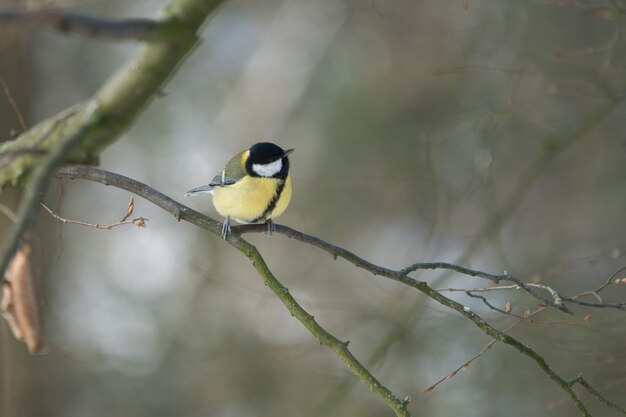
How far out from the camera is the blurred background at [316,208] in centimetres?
472

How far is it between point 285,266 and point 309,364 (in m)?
0.93

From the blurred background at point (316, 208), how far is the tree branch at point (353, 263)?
242cm

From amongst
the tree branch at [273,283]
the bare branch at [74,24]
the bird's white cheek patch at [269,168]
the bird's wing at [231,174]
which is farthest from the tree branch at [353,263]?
the bird's wing at [231,174]

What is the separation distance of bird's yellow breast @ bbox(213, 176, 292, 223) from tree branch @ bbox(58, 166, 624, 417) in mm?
724

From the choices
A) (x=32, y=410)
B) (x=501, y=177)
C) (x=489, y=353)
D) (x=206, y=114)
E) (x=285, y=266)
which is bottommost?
(x=32, y=410)

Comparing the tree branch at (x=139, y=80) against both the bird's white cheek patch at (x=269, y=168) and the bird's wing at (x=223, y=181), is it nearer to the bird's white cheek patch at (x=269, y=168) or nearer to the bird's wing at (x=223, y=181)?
the bird's white cheek patch at (x=269, y=168)

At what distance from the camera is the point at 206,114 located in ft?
21.4

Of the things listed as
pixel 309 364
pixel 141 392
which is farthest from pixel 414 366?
pixel 141 392

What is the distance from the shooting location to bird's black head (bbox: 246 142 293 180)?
2873mm

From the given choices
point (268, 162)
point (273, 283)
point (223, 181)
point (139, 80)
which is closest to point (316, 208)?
point (223, 181)

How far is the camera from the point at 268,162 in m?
2.89

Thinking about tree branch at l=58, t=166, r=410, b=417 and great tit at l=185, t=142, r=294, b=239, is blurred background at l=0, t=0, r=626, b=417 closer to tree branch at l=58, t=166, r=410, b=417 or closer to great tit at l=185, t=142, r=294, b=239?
great tit at l=185, t=142, r=294, b=239

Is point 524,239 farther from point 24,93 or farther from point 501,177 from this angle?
point 24,93

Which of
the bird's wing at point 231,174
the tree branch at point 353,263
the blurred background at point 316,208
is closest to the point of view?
the tree branch at point 353,263
